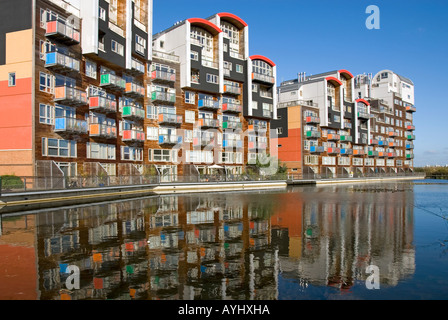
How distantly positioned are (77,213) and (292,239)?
16.0m

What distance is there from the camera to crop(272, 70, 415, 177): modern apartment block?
86250mm

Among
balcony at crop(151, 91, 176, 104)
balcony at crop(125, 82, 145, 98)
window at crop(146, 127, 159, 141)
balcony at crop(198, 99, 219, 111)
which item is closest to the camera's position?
balcony at crop(125, 82, 145, 98)

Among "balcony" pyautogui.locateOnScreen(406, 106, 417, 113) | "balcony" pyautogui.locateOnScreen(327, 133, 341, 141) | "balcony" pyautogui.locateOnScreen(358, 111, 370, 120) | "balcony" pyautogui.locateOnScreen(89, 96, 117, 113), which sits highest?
"balcony" pyautogui.locateOnScreen(406, 106, 417, 113)

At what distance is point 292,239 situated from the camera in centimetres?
1666

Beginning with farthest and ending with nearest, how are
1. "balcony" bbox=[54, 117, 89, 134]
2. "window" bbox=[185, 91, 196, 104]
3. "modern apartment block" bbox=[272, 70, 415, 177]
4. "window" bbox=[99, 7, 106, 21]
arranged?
"modern apartment block" bbox=[272, 70, 415, 177] < "window" bbox=[185, 91, 196, 104] < "window" bbox=[99, 7, 106, 21] < "balcony" bbox=[54, 117, 89, 134]

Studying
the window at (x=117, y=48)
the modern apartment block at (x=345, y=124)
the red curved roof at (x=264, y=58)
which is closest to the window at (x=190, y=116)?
the window at (x=117, y=48)

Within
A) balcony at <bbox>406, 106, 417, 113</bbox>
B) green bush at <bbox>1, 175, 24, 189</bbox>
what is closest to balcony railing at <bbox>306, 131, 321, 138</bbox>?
balcony at <bbox>406, 106, 417, 113</bbox>

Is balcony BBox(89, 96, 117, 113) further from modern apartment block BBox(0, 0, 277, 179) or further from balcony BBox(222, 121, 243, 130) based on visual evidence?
balcony BBox(222, 121, 243, 130)

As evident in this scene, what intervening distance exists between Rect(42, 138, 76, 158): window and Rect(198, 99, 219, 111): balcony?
25050 mm

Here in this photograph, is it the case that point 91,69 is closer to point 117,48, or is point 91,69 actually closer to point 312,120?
point 117,48

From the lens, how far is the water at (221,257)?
930 centimetres

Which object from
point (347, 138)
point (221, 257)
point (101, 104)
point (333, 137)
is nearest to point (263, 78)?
point (333, 137)

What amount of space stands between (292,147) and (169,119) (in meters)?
38.4
